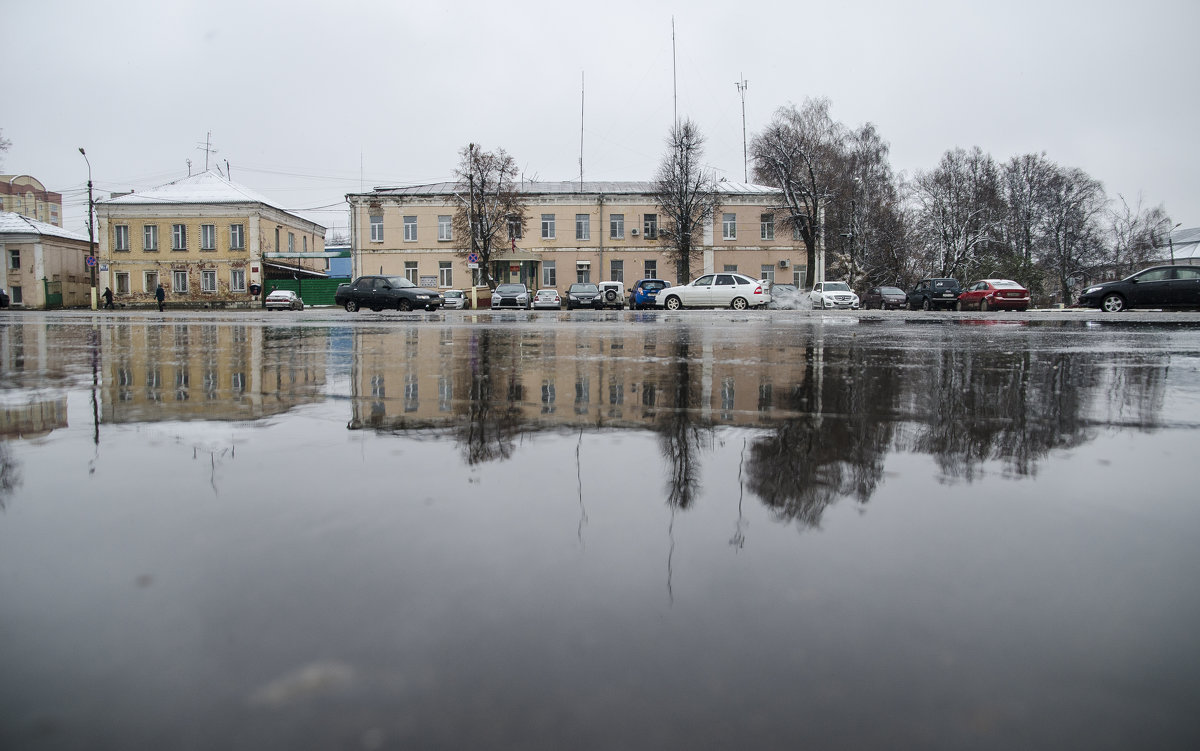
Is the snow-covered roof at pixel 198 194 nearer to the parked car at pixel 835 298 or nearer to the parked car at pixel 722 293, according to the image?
the parked car at pixel 722 293

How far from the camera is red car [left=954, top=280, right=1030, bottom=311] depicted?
33219mm

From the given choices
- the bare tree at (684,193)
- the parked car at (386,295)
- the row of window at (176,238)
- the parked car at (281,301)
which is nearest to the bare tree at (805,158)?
the bare tree at (684,193)

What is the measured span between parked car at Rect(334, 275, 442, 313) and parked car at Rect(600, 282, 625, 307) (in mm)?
12097

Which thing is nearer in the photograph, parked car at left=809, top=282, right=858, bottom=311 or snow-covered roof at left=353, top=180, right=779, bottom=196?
parked car at left=809, top=282, right=858, bottom=311

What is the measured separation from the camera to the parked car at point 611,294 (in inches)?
1766

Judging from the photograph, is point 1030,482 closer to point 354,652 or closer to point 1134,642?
point 1134,642

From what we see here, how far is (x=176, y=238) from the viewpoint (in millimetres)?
54812

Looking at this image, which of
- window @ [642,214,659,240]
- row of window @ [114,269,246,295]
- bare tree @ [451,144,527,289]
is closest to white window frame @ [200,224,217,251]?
row of window @ [114,269,246,295]

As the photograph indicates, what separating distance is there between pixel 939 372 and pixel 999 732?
6.19 metres

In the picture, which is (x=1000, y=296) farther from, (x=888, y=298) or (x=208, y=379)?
(x=208, y=379)

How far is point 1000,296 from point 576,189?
3250cm

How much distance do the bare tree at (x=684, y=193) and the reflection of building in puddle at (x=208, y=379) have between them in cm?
4339

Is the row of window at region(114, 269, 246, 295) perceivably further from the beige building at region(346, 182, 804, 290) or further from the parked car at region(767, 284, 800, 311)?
the parked car at region(767, 284, 800, 311)

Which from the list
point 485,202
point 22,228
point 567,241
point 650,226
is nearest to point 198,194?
point 22,228
